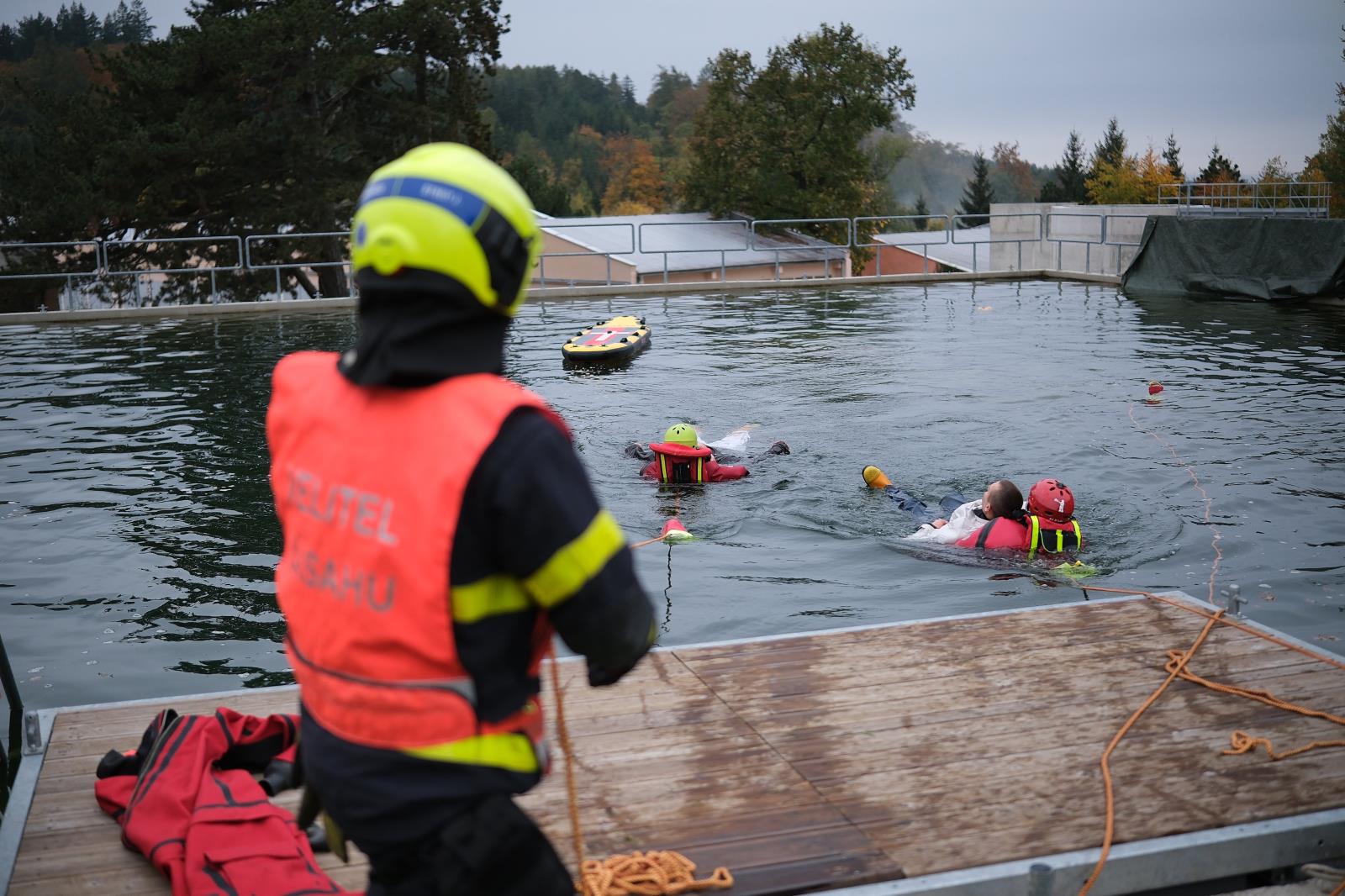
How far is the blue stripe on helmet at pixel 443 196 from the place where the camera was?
81.5 inches

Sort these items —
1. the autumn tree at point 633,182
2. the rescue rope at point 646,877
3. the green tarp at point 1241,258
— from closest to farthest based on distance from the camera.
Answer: the rescue rope at point 646,877 < the green tarp at point 1241,258 < the autumn tree at point 633,182

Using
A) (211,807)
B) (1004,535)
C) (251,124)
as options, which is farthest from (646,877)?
Result: (251,124)

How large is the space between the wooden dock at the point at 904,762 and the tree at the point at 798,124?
41.4m

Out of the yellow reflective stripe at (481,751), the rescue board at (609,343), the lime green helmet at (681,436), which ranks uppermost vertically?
the yellow reflective stripe at (481,751)

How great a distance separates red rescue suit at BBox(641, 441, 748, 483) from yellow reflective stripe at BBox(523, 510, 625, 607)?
873 centimetres

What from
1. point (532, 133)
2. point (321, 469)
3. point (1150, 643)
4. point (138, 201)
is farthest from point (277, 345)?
point (532, 133)

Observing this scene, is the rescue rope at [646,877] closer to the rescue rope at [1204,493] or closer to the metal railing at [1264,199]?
the rescue rope at [1204,493]

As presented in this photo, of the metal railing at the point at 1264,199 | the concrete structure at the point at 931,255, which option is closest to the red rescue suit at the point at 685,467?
the metal railing at the point at 1264,199

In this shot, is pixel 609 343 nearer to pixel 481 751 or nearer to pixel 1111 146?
pixel 481 751

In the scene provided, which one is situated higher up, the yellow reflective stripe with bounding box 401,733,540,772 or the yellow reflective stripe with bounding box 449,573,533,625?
the yellow reflective stripe with bounding box 449,573,533,625

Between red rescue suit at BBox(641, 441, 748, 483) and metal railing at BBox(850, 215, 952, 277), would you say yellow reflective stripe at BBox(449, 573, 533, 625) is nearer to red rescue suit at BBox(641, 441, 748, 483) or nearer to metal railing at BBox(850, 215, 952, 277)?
red rescue suit at BBox(641, 441, 748, 483)

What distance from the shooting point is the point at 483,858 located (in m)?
2.08

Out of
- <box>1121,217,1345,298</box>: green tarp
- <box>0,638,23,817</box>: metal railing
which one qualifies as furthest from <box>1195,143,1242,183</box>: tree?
<box>0,638,23,817</box>: metal railing

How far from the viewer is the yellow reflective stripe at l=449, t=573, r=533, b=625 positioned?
6.73 ft
